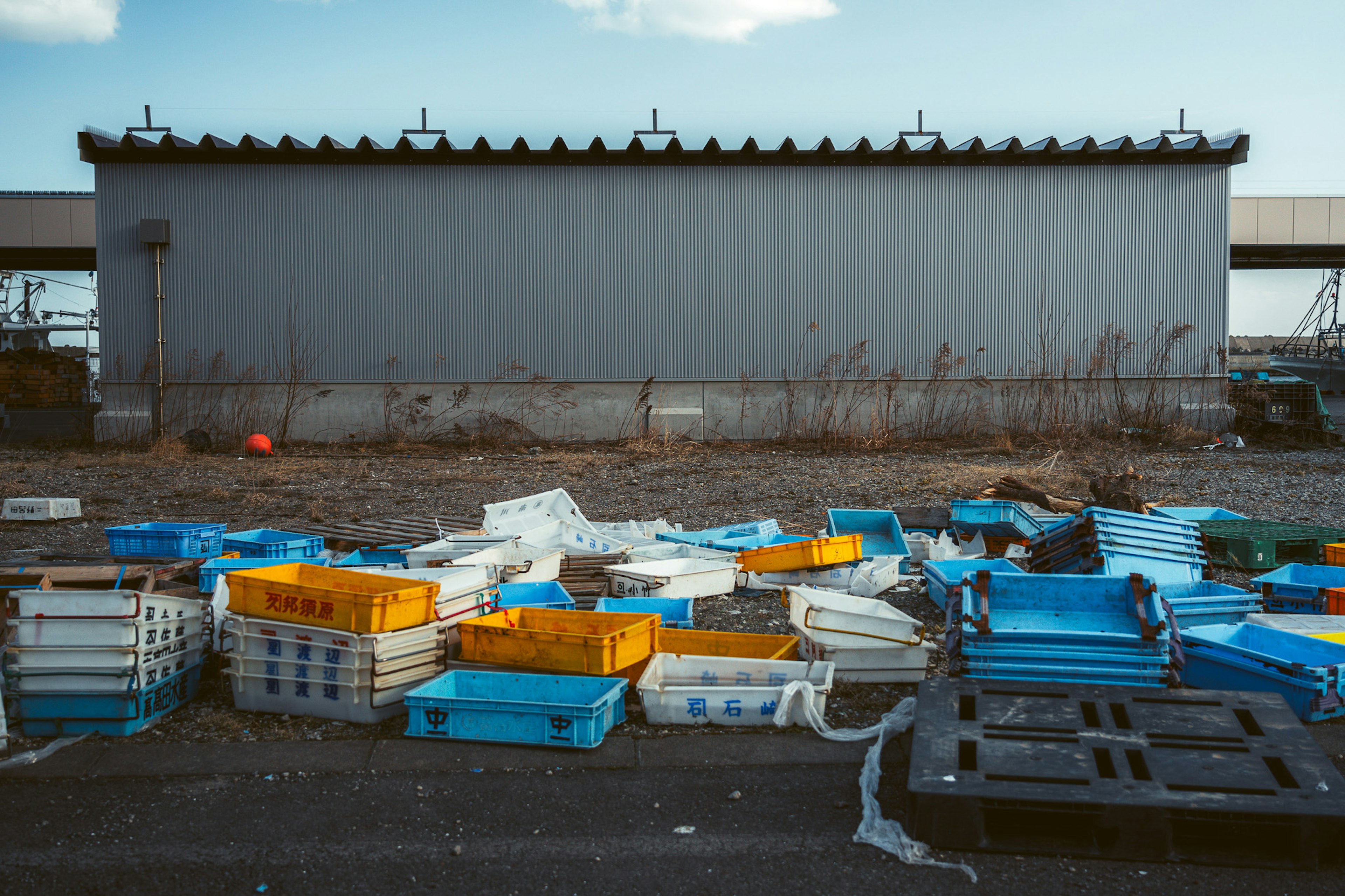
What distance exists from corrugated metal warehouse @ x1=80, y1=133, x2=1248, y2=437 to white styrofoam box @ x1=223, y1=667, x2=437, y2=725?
11690mm

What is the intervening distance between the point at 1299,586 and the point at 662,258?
1188cm

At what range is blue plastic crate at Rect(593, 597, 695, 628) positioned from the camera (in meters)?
4.63

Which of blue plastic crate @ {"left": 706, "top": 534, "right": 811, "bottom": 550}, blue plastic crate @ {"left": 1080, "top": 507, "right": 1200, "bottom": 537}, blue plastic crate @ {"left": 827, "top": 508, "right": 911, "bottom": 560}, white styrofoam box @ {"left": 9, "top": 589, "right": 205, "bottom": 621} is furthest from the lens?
blue plastic crate @ {"left": 827, "top": 508, "right": 911, "bottom": 560}

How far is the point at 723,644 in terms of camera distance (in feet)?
13.5

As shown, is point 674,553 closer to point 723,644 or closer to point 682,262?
point 723,644

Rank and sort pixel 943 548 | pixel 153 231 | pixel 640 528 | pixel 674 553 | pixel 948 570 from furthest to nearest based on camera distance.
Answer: pixel 153 231 → pixel 640 528 → pixel 943 548 → pixel 674 553 → pixel 948 570

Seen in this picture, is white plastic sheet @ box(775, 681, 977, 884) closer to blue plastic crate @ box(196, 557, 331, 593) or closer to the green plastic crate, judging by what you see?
blue plastic crate @ box(196, 557, 331, 593)

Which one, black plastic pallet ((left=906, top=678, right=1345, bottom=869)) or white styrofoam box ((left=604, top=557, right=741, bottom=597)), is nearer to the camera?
black plastic pallet ((left=906, top=678, right=1345, bottom=869))

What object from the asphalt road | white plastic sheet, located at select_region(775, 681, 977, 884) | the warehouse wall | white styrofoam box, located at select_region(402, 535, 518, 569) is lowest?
the asphalt road

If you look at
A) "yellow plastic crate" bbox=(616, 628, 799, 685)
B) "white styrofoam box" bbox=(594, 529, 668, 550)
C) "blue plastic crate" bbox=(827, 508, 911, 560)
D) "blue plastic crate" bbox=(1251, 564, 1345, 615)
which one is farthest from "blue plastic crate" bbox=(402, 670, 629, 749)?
"blue plastic crate" bbox=(1251, 564, 1345, 615)

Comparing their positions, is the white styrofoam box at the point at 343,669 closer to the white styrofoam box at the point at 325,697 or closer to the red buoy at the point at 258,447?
the white styrofoam box at the point at 325,697

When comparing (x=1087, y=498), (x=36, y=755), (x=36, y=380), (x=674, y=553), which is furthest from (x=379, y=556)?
(x=36, y=380)

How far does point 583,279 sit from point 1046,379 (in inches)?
319

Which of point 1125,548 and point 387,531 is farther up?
point 1125,548
